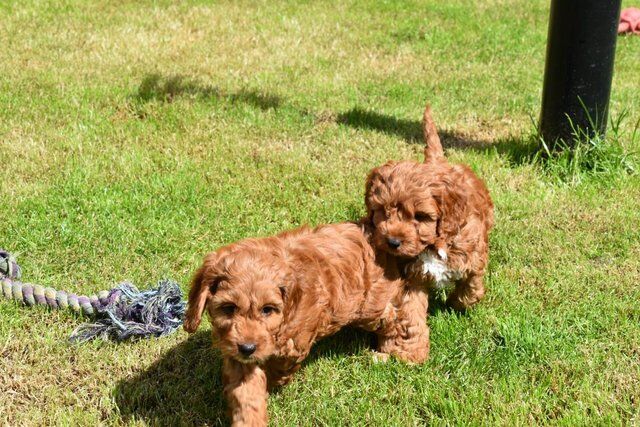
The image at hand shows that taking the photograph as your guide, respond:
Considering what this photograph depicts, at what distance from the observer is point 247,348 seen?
3.05 m

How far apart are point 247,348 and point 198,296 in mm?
362

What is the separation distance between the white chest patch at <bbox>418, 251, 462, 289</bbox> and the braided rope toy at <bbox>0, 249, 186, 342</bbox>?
1412 millimetres

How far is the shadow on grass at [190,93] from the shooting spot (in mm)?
7223

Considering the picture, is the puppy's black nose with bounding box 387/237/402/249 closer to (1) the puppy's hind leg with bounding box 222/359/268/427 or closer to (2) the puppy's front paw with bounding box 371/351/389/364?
(2) the puppy's front paw with bounding box 371/351/389/364

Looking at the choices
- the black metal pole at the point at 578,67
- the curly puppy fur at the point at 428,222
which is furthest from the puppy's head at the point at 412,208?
the black metal pole at the point at 578,67

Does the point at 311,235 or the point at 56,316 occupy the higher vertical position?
the point at 311,235

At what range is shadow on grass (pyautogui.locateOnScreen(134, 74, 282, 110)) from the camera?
722 cm

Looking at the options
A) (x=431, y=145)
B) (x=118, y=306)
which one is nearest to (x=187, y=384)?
(x=118, y=306)

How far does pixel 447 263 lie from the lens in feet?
13.4

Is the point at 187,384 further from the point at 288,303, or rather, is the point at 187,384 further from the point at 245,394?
the point at 288,303

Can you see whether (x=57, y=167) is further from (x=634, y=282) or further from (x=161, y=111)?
(x=634, y=282)

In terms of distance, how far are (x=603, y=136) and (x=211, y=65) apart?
13.6ft

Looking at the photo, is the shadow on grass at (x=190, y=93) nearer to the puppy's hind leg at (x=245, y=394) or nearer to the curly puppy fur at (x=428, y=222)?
the curly puppy fur at (x=428, y=222)

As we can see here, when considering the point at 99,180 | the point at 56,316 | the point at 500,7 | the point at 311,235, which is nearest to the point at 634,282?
the point at 311,235
